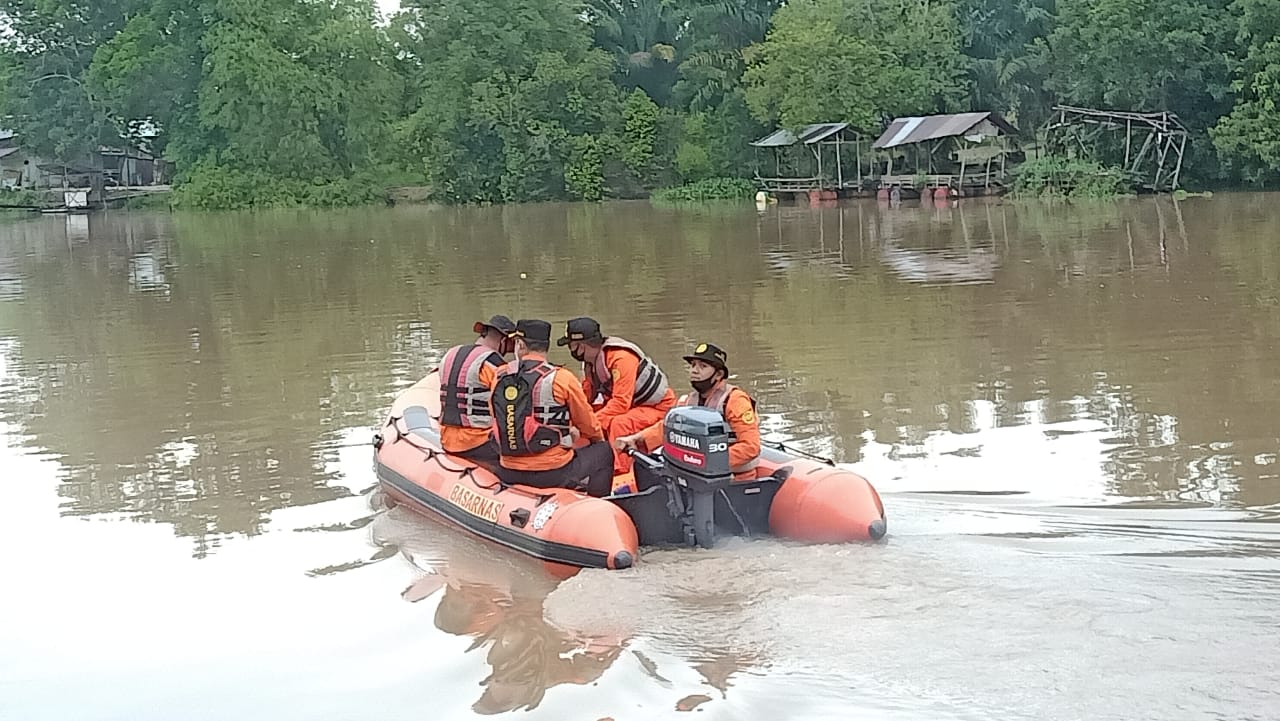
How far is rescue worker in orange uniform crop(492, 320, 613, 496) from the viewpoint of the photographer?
24.1 feet

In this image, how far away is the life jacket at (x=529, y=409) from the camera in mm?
7344

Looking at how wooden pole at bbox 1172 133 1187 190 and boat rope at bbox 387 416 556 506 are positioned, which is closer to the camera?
boat rope at bbox 387 416 556 506

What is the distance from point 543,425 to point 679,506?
804 millimetres

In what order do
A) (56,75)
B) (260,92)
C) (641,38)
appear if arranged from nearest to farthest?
(260,92) → (56,75) → (641,38)

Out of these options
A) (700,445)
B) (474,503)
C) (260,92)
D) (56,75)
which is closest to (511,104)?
(260,92)

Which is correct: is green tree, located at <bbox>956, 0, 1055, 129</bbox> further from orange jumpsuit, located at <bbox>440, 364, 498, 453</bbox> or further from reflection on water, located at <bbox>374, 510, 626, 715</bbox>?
reflection on water, located at <bbox>374, 510, 626, 715</bbox>

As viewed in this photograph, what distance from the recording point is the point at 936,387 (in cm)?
1113

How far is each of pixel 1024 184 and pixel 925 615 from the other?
35.4 meters

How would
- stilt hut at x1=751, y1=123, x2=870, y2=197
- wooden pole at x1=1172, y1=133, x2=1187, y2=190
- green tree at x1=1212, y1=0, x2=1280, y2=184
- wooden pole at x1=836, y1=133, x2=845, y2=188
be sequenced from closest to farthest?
1. green tree at x1=1212, y1=0, x2=1280, y2=184
2. wooden pole at x1=1172, y1=133, x2=1187, y2=190
3. wooden pole at x1=836, y1=133, x2=845, y2=188
4. stilt hut at x1=751, y1=123, x2=870, y2=197

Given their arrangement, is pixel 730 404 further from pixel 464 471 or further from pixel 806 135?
pixel 806 135

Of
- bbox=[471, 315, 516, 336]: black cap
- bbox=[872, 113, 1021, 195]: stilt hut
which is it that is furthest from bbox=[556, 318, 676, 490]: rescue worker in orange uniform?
bbox=[872, 113, 1021, 195]: stilt hut

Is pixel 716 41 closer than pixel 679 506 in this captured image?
No

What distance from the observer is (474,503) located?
755 cm

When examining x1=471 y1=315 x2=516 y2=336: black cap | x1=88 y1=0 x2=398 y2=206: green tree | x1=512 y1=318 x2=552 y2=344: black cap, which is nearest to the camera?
x1=512 y1=318 x2=552 y2=344: black cap
